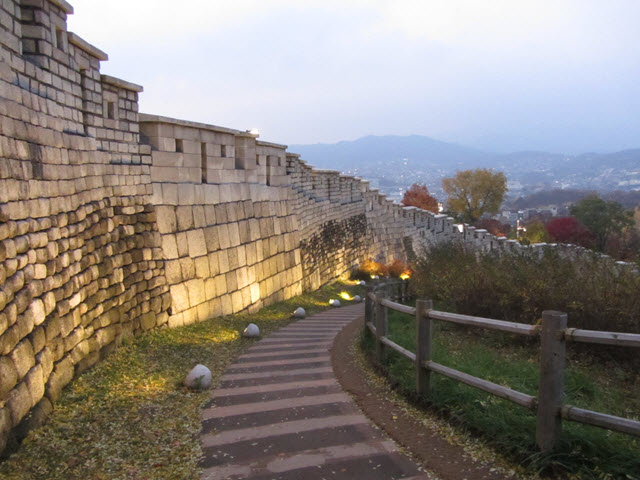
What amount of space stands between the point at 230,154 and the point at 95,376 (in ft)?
18.4

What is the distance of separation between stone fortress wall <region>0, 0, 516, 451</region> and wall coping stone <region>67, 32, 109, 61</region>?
18 millimetres

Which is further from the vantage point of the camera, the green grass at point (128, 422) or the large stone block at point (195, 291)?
the large stone block at point (195, 291)

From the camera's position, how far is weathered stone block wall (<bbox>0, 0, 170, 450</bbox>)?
4.19 metres

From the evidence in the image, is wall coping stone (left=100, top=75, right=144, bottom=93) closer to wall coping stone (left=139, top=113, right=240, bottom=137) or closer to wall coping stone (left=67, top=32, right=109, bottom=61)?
wall coping stone (left=67, top=32, right=109, bottom=61)

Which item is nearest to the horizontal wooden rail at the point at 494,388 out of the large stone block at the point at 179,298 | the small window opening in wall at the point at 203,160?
the large stone block at the point at 179,298

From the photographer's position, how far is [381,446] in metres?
3.86

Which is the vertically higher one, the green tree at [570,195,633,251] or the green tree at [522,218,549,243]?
the green tree at [570,195,633,251]

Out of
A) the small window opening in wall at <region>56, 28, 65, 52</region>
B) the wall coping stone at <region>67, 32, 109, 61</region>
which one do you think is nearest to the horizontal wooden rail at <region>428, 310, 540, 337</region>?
the small window opening in wall at <region>56, 28, 65, 52</region>

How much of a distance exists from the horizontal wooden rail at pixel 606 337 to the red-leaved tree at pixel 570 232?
35601 mm

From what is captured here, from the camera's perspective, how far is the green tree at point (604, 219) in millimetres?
36031

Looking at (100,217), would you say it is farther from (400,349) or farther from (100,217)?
(400,349)

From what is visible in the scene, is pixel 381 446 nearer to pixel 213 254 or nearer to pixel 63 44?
pixel 63 44

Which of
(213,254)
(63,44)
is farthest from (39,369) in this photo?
(213,254)

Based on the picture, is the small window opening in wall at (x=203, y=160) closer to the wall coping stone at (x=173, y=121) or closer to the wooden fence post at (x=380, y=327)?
the wall coping stone at (x=173, y=121)
